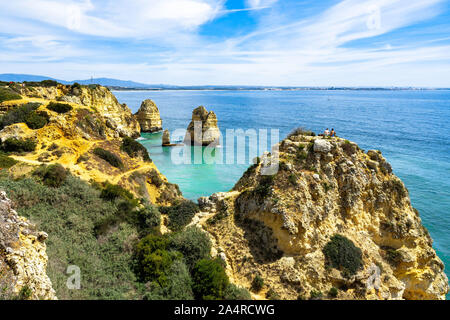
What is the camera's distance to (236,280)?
15.0m

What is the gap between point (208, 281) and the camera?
12617mm

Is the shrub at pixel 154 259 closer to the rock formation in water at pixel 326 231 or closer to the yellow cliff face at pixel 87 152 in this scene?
the rock formation in water at pixel 326 231

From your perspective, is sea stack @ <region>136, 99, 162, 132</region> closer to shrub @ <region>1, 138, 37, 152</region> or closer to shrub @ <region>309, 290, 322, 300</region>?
shrub @ <region>1, 138, 37, 152</region>

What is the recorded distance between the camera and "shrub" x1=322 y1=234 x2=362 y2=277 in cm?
1468

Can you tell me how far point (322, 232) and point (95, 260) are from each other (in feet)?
42.1

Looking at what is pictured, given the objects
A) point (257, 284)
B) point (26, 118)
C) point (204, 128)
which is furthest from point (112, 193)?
point (204, 128)

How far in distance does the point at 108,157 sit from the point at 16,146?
6.75 m

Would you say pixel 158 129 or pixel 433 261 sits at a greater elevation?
pixel 158 129

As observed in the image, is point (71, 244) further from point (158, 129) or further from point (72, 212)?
point (158, 129)
